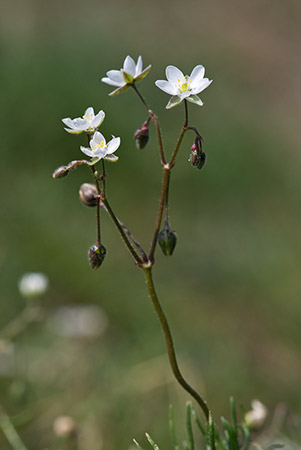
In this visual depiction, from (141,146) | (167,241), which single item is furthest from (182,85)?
(167,241)

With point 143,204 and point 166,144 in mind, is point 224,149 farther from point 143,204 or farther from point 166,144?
point 143,204

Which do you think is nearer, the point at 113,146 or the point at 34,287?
the point at 113,146

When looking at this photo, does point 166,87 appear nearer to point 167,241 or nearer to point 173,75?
point 173,75

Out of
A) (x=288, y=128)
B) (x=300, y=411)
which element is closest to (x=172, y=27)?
(x=288, y=128)

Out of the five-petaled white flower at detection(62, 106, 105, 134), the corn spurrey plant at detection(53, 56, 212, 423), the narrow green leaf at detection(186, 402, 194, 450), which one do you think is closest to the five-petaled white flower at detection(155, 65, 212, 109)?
the corn spurrey plant at detection(53, 56, 212, 423)

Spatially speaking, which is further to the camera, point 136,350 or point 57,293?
point 57,293

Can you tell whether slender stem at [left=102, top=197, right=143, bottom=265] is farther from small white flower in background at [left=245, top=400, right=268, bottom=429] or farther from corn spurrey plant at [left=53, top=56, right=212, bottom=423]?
small white flower in background at [left=245, top=400, right=268, bottom=429]
